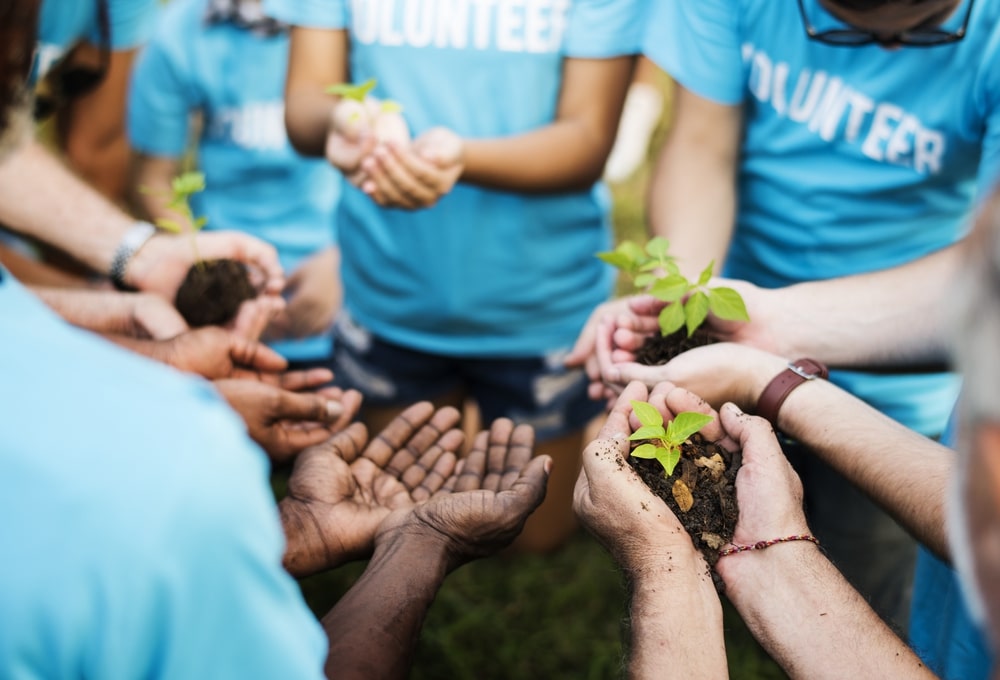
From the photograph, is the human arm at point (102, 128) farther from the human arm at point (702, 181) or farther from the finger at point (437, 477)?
the human arm at point (702, 181)

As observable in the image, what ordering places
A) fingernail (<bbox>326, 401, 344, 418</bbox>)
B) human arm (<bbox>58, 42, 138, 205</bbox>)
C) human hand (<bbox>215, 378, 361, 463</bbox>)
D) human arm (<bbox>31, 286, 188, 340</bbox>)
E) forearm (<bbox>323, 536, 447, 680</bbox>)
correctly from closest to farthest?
forearm (<bbox>323, 536, 447, 680</bbox>)
human hand (<bbox>215, 378, 361, 463</bbox>)
fingernail (<bbox>326, 401, 344, 418</bbox>)
human arm (<bbox>31, 286, 188, 340</bbox>)
human arm (<bbox>58, 42, 138, 205</bbox>)

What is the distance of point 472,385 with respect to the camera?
3377 mm

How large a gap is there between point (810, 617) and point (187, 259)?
234 centimetres

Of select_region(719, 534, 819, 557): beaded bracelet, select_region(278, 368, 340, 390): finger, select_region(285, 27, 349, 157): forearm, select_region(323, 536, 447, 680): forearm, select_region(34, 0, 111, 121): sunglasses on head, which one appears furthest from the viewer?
select_region(34, 0, 111, 121): sunglasses on head

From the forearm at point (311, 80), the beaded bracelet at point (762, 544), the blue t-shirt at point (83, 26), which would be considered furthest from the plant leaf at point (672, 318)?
the blue t-shirt at point (83, 26)

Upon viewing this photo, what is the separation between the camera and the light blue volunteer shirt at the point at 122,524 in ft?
3.08

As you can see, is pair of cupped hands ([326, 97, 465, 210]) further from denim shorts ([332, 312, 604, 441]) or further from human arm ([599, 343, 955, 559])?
human arm ([599, 343, 955, 559])

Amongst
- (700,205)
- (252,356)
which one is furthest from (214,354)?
(700,205)

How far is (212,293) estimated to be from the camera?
9.49 ft

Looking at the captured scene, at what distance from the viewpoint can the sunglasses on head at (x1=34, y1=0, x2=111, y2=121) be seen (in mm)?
3572

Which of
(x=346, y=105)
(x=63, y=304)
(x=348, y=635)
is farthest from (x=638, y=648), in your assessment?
(x=63, y=304)

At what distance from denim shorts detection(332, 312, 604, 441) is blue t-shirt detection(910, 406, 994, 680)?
133 cm

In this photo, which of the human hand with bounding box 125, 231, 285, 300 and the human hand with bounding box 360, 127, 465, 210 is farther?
the human hand with bounding box 125, 231, 285, 300

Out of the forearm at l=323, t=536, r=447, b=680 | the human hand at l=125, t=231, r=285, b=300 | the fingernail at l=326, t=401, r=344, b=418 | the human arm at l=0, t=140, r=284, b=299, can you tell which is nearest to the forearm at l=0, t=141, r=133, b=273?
the human arm at l=0, t=140, r=284, b=299
